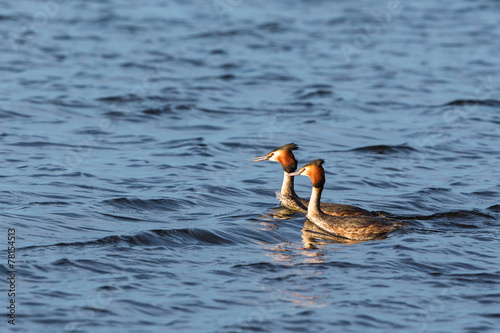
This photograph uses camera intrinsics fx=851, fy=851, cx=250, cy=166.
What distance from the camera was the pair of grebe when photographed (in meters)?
11.7

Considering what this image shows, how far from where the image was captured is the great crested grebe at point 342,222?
1169 cm

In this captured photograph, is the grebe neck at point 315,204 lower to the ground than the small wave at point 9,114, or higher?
lower

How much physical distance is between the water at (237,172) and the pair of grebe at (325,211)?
275 mm

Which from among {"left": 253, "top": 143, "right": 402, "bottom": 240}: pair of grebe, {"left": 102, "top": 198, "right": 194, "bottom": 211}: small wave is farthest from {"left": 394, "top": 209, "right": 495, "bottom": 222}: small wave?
{"left": 102, "top": 198, "right": 194, "bottom": 211}: small wave

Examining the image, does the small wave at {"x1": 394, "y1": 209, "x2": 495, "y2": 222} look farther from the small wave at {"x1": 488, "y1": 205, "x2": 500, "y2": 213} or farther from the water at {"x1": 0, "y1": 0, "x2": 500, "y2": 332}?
the small wave at {"x1": 488, "y1": 205, "x2": 500, "y2": 213}

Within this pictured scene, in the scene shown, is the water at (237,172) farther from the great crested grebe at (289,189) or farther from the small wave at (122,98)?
the great crested grebe at (289,189)

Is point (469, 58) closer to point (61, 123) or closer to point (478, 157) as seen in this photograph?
point (478, 157)

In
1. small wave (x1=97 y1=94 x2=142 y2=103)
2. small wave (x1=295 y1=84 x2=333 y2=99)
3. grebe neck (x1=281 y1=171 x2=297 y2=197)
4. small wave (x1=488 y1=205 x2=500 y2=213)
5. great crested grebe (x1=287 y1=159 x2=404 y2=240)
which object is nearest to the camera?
great crested grebe (x1=287 y1=159 x2=404 y2=240)

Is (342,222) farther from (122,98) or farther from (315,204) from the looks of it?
(122,98)

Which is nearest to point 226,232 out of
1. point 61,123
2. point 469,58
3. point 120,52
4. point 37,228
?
point 37,228

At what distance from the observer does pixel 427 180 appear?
15523 mm

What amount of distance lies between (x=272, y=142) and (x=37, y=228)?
7.65 m

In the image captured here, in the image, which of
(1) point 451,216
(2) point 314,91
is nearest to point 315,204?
(1) point 451,216

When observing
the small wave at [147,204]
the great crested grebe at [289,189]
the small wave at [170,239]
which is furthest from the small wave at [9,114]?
the small wave at [170,239]
